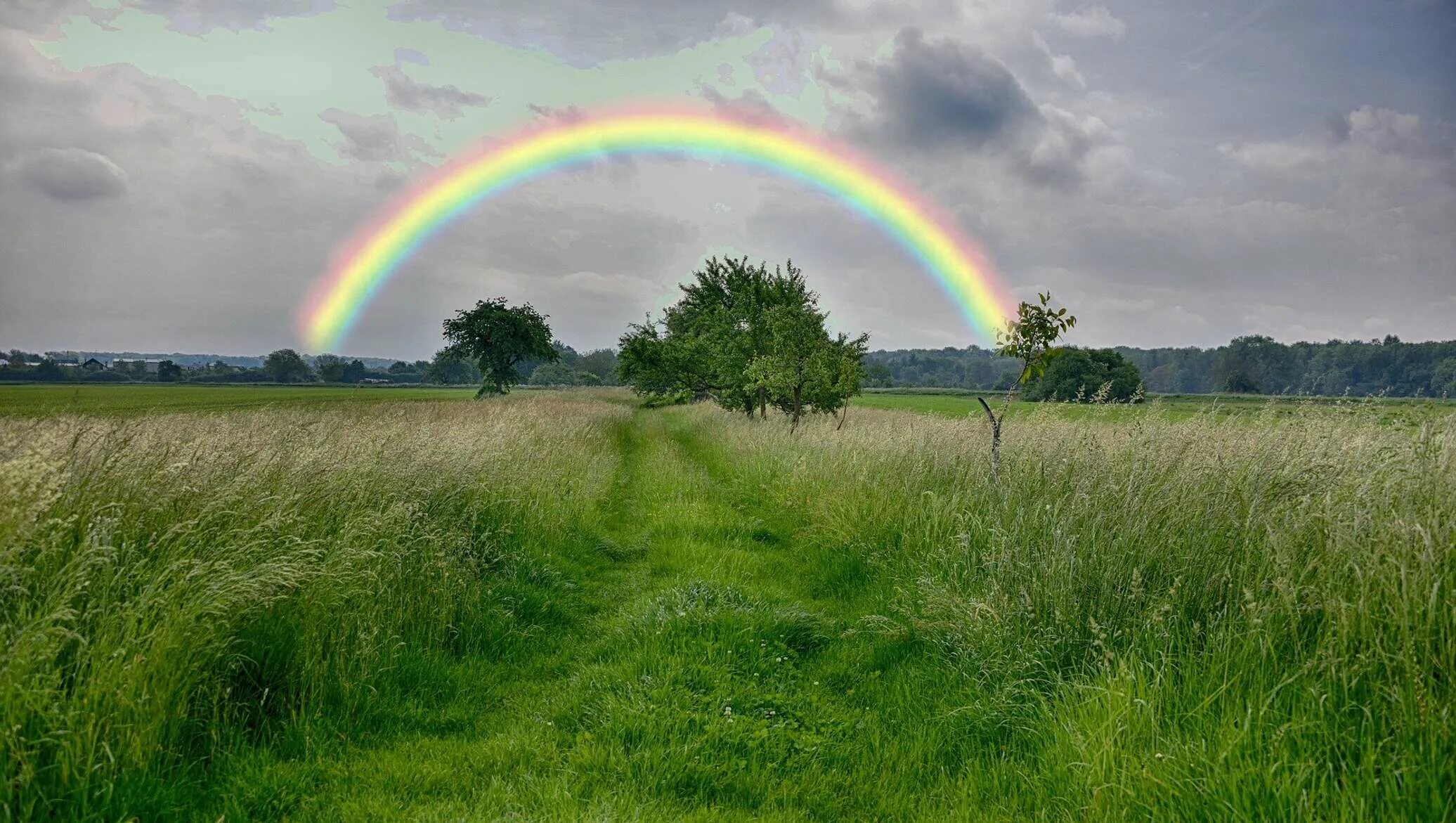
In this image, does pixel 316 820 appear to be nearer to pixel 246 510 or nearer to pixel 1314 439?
pixel 246 510

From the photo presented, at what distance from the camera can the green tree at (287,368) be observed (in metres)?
85.8

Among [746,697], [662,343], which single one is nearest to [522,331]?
[662,343]

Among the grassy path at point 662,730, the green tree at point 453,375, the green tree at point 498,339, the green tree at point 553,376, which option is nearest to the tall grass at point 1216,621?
the grassy path at point 662,730

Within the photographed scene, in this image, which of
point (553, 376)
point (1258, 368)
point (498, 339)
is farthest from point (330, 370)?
point (1258, 368)

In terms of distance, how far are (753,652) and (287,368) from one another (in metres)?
102

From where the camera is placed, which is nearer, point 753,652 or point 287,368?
point 753,652

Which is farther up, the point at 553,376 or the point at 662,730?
the point at 553,376

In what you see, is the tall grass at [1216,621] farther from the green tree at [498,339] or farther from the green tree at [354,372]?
the green tree at [354,372]

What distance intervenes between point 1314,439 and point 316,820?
7902mm

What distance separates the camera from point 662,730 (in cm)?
432

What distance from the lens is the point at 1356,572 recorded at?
2.96 meters

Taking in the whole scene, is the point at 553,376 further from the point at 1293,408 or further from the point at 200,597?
the point at 200,597

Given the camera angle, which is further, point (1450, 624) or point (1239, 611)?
point (1239, 611)

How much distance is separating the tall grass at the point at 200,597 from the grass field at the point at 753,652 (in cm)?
3
